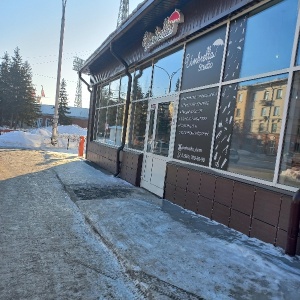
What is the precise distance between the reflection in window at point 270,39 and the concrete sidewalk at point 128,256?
268 cm

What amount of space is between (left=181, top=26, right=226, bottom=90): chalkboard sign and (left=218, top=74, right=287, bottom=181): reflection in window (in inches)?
35.4

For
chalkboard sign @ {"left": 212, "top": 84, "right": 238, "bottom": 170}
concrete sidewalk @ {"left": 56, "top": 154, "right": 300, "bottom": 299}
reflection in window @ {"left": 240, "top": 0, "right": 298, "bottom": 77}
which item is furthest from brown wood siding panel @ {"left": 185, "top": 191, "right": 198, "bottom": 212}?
reflection in window @ {"left": 240, "top": 0, "right": 298, "bottom": 77}

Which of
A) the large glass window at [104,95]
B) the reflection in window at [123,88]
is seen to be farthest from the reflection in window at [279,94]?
the large glass window at [104,95]

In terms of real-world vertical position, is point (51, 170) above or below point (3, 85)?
below

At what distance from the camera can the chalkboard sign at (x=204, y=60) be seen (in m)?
5.74

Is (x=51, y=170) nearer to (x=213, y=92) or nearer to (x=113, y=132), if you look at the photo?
(x=113, y=132)

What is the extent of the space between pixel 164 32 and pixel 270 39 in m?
3.41

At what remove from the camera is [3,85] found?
52.6 m

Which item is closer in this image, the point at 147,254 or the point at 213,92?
the point at 147,254

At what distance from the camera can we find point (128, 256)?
3.47 metres

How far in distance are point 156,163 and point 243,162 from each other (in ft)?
10.2

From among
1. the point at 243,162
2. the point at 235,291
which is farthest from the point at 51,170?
the point at 235,291

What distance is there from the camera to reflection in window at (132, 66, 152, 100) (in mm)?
8820

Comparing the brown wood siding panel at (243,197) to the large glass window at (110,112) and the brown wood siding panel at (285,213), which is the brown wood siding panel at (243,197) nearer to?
the brown wood siding panel at (285,213)
